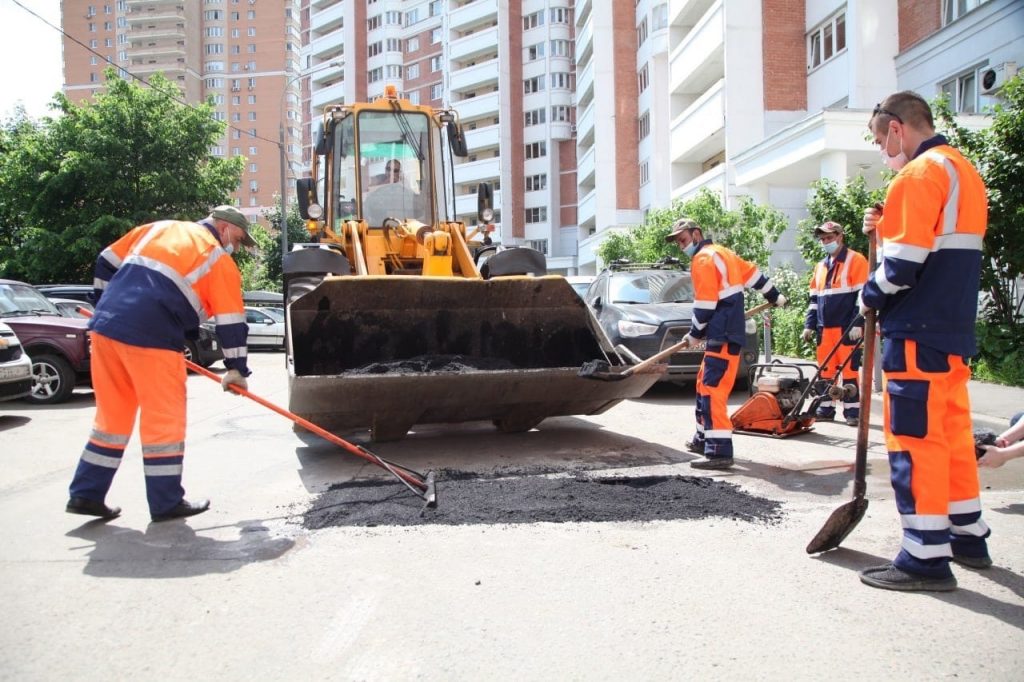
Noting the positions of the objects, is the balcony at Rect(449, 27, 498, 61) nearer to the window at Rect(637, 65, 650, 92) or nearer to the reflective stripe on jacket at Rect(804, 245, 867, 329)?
the window at Rect(637, 65, 650, 92)

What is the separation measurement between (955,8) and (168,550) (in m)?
19.0

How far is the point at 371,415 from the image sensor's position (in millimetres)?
6195

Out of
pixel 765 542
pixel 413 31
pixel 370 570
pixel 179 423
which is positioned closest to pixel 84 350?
pixel 179 423

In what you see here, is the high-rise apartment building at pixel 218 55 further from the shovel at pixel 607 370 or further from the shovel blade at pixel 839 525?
the shovel blade at pixel 839 525

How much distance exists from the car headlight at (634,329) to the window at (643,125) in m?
32.4

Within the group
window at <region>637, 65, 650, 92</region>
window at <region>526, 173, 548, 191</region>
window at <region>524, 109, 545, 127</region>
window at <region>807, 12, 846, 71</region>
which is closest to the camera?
window at <region>807, 12, 846, 71</region>

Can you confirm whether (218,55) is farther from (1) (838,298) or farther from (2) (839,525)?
(2) (839,525)

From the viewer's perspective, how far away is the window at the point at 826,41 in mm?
20578

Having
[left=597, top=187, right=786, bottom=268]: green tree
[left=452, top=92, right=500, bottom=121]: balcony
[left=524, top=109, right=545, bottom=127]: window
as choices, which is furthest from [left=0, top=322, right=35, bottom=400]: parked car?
[left=524, top=109, right=545, bottom=127]: window

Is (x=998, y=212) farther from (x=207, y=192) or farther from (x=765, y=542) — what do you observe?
(x=207, y=192)

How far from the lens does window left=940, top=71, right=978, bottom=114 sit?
54.7 ft

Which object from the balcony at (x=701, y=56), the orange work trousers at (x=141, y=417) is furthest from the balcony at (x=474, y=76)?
the orange work trousers at (x=141, y=417)

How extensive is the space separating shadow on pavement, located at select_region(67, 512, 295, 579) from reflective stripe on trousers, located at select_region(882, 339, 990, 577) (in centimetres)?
277

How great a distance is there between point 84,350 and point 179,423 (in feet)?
24.3
